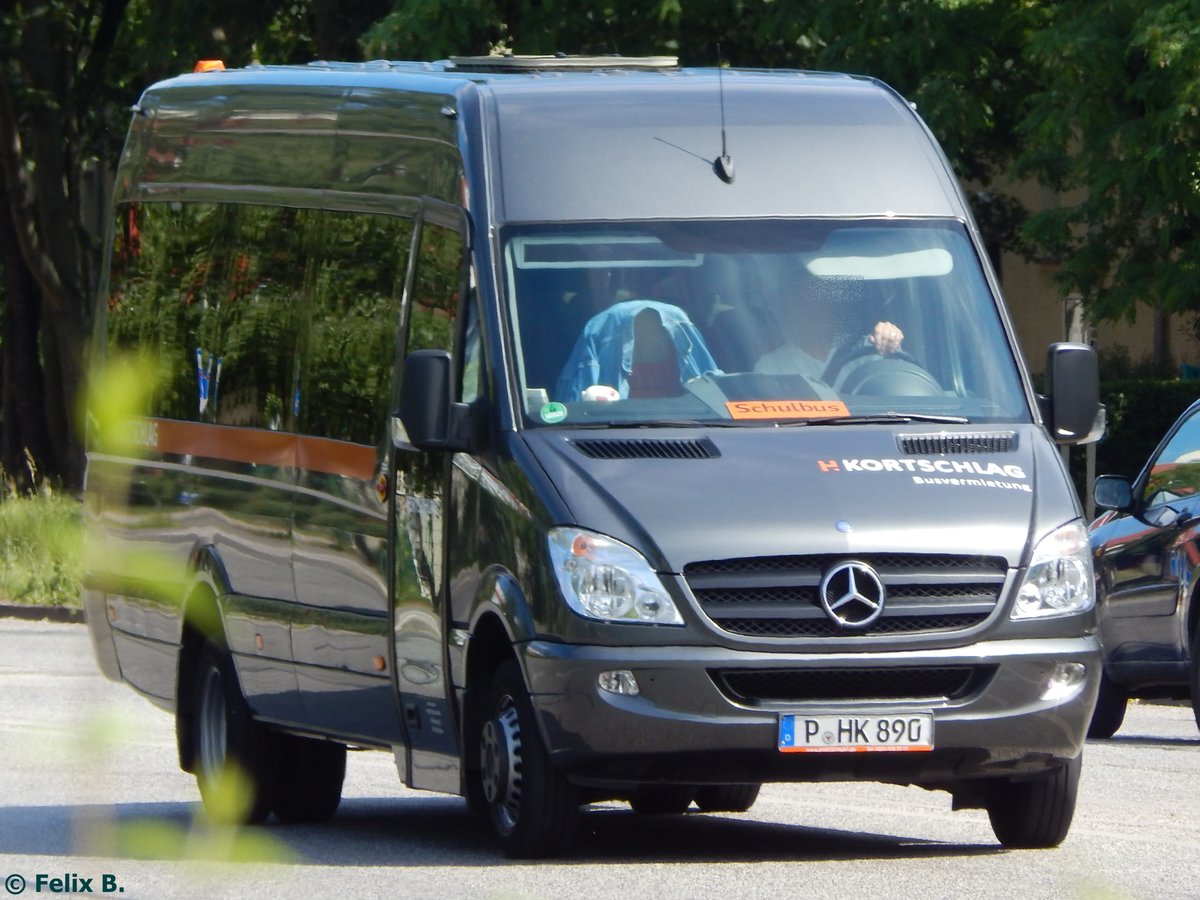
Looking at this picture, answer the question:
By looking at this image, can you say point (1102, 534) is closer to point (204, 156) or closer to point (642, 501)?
point (204, 156)

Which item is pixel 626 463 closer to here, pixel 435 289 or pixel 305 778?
pixel 435 289

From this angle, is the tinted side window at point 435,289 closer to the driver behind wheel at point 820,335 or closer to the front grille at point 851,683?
the driver behind wheel at point 820,335

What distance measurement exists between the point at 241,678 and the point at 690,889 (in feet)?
9.88

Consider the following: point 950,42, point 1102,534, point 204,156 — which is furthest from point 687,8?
point 204,156

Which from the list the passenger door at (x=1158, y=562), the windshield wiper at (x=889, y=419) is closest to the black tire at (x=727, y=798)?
the windshield wiper at (x=889, y=419)

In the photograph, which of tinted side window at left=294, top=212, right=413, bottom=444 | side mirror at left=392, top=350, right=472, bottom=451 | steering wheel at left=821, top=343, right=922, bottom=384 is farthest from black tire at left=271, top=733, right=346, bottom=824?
steering wheel at left=821, top=343, right=922, bottom=384

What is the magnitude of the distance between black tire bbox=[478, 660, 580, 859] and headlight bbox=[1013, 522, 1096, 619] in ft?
4.48

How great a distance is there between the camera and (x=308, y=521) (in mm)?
8617

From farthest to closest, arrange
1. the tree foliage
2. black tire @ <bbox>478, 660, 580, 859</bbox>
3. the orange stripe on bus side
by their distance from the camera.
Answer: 1. the tree foliage
2. the orange stripe on bus side
3. black tire @ <bbox>478, 660, 580, 859</bbox>

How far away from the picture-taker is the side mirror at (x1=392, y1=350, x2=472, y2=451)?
720cm

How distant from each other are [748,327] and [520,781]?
1.54 meters

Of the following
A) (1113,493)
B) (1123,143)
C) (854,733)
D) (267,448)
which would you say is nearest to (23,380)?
(1123,143)

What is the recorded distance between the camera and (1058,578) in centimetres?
717

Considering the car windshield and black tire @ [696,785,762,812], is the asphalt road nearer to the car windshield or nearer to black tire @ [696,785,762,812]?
black tire @ [696,785,762,812]
